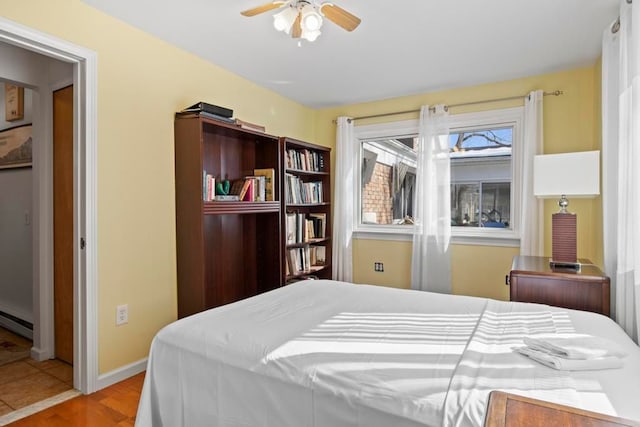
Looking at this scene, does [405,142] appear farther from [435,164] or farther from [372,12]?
[372,12]

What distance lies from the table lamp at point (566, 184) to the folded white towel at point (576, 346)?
1297 mm

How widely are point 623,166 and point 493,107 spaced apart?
1.64 meters

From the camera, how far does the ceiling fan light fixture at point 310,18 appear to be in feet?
6.21

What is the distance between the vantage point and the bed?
3.37ft

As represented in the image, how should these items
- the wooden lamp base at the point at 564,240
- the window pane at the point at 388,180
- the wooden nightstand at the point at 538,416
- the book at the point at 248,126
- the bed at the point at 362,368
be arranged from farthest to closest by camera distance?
1. the window pane at the point at 388,180
2. the book at the point at 248,126
3. the wooden lamp base at the point at 564,240
4. the bed at the point at 362,368
5. the wooden nightstand at the point at 538,416

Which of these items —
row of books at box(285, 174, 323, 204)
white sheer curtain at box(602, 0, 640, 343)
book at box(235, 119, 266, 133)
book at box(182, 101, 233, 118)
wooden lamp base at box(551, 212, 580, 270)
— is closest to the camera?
white sheer curtain at box(602, 0, 640, 343)

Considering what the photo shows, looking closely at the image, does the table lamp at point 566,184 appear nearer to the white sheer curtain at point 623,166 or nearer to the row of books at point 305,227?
the white sheer curtain at point 623,166

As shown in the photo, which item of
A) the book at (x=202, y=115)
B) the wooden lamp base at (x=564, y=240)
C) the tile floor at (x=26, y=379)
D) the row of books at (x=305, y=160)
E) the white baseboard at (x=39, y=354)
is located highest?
the book at (x=202, y=115)

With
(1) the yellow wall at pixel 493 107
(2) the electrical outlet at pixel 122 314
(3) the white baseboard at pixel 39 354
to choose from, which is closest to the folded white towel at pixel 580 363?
(1) the yellow wall at pixel 493 107

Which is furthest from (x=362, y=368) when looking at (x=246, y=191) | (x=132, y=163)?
(x=246, y=191)

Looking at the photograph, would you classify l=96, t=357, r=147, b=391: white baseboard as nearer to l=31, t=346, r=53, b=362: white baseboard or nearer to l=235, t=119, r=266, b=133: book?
l=31, t=346, r=53, b=362: white baseboard

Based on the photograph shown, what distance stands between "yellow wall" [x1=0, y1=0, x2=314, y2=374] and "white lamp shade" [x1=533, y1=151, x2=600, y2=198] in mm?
2635

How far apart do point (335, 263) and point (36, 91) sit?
306 centimetres

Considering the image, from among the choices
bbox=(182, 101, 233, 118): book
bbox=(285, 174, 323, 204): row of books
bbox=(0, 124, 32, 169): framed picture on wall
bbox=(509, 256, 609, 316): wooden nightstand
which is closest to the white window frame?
bbox=(285, 174, 323, 204): row of books
